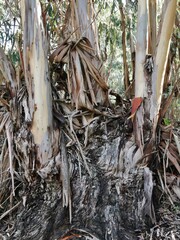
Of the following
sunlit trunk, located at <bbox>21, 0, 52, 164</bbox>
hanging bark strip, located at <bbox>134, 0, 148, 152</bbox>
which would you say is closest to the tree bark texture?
hanging bark strip, located at <bbox>134, 0, 148, 152</bbox>

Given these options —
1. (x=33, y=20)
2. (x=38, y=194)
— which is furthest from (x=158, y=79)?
(x=38, y=194)

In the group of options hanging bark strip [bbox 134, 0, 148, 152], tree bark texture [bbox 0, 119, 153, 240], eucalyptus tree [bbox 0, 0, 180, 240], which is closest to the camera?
tree bark texture [bbox 0, 119, 153, 240]

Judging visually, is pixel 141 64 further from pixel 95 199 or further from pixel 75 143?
pixel 95 199

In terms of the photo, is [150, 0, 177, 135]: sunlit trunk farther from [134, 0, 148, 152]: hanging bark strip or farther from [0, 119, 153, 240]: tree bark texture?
[0, 119, 153, 240]: tree bark texture

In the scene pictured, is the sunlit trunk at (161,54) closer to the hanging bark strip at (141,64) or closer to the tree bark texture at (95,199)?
the hanging bark strip at (141,64)

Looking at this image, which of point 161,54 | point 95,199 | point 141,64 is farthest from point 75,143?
point 161,54

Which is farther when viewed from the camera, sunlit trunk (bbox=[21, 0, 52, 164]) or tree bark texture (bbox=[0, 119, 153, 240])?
sunlit trunk (bbox=[21, 0, 52, 164])

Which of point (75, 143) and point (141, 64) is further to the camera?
point (75, 143)

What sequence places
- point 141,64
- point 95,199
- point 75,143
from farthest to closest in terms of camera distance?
point 75,143 → point 141,64 → point 95,199

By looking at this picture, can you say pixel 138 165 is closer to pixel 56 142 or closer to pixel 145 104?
pixel 145 104

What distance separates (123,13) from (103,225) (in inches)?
107

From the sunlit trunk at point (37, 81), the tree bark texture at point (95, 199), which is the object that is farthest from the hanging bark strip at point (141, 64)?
the sunlit trunk at point (37, 81)

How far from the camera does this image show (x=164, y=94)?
9.28ft

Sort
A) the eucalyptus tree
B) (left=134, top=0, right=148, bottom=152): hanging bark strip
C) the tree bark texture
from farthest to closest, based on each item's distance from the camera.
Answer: (left=134, top=0, right=148, bottom=152): hanging bark strip
the eucalyptus tree
the tree bark texture
